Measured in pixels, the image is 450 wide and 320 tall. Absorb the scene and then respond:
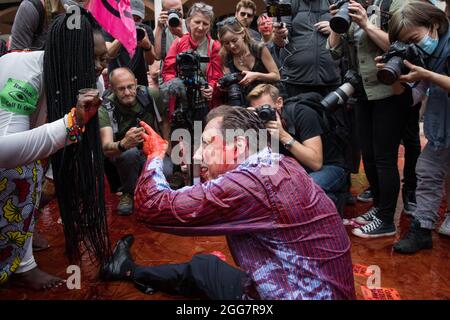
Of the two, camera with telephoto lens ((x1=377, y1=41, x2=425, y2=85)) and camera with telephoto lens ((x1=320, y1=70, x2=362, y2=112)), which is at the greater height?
camera with telephoto lens ((x1=377, y1=41, x2=425, y2=85))

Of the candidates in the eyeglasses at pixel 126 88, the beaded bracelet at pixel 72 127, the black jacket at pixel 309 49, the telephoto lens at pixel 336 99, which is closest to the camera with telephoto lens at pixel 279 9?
the black jacket at pixel 309 49

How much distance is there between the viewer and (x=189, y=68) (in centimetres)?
280

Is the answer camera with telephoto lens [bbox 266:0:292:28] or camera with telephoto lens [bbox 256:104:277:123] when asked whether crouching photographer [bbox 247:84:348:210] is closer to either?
camera with telephoto lens [bbox 256:104:277:123]

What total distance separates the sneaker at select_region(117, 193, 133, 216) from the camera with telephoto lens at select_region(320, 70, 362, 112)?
1.50 m

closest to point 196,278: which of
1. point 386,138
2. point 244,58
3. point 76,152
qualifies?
point 76,152

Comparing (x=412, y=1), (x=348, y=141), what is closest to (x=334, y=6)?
(x=412, y=1)

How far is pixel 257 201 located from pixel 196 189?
178 mm

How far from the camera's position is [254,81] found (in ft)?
9.30

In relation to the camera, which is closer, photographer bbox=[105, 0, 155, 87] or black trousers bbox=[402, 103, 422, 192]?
black trousers bbox=[402, 103, 422, 192]

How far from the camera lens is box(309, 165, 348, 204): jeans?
2395 mm

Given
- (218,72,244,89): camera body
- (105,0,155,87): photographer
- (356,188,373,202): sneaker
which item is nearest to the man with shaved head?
(105,0,155,87): photographer

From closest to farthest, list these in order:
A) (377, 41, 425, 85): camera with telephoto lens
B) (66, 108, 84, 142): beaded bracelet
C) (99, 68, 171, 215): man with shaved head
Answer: (66, 108, 84, 142): beaded bracelet, (377, 41, 425, 85): camera with telephoto lens, (99, 68, 171, 215): man with shaved head
